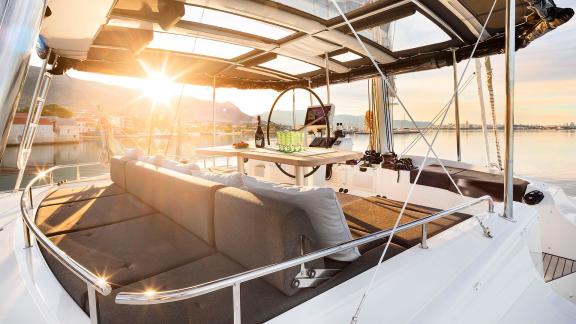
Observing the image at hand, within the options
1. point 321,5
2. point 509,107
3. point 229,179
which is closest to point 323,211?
point 229,179

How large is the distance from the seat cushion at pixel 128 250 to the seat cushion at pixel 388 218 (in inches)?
38.5

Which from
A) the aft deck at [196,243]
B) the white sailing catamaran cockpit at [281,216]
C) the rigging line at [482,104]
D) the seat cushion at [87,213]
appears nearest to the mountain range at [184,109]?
the white sailing catamaran cockpit at [281,216]

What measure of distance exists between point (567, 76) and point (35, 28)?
12760 mm

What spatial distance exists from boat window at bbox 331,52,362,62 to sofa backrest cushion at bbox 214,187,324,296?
128 inches

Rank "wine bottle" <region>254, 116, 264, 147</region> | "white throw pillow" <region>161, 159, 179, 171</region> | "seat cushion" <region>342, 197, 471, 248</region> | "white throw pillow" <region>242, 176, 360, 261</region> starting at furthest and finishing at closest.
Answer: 1. "wine bottle" <region>254, 116, 264, 147</region>
2. "white throw pillow" <region>161, 159, 179, 171</region>
3. "seat cushion" <region>342, 197, 471, 248</region>
4. "white throw pillow" <region>242, 176, 360, 261</region>

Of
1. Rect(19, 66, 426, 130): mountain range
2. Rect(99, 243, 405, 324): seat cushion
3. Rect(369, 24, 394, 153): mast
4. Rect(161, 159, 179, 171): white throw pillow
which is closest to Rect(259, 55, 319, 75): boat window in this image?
Rect(19, 66, 426, 130): mountain range

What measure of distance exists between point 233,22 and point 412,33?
2081 mm

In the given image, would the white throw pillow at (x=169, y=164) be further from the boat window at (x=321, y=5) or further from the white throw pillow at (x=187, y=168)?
the boat window at (x=321, y=5)

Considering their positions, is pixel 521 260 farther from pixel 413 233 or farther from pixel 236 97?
pixel 236 97

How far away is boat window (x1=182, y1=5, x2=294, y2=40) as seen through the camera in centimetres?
267

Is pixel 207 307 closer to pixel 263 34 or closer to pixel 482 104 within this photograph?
pixel 263 34

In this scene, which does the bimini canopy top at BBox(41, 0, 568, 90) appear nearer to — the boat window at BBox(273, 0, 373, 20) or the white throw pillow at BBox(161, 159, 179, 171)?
the boat window at BBox(273, 0, 373, 20)

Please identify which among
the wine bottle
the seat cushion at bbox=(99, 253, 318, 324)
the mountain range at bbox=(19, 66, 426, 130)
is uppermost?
the mountain range at bbox=(19, 66, 426, 130)

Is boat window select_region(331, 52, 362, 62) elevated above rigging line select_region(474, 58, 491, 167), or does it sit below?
above
